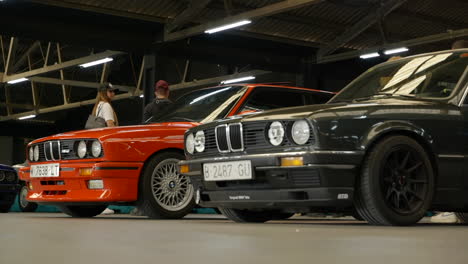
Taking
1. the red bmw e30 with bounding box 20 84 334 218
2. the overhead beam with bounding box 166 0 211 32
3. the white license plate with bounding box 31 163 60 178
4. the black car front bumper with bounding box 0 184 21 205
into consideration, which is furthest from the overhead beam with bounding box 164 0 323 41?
the white license plate with bounding box 31 163 60 178

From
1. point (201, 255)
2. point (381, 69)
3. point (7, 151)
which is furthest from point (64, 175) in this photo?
point (7, 151)

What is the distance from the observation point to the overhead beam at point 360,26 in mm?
17719

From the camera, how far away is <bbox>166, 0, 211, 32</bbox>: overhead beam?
660 inches

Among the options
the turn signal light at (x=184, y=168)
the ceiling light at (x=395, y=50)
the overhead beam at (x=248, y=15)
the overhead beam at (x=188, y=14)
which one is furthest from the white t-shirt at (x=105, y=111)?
the ceiling light at (x=395, y=50)

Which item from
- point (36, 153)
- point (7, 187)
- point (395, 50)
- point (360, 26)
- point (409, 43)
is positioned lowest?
point (7, 187)

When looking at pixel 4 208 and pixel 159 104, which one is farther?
pixel 4 208

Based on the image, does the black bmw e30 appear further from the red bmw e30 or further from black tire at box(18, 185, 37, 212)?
black tire at box(18, 185, 37, 212)

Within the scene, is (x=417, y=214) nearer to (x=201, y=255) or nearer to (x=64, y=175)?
(x=201, y=255)

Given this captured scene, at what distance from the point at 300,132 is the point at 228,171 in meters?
0.66

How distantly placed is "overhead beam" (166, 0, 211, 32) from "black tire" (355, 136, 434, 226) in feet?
39.5

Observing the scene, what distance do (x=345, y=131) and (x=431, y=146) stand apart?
666mm

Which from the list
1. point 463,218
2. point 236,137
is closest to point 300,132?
point 236,137

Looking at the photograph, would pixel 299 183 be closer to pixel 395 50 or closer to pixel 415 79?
pixel 415 79

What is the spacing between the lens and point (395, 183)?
192 inches
